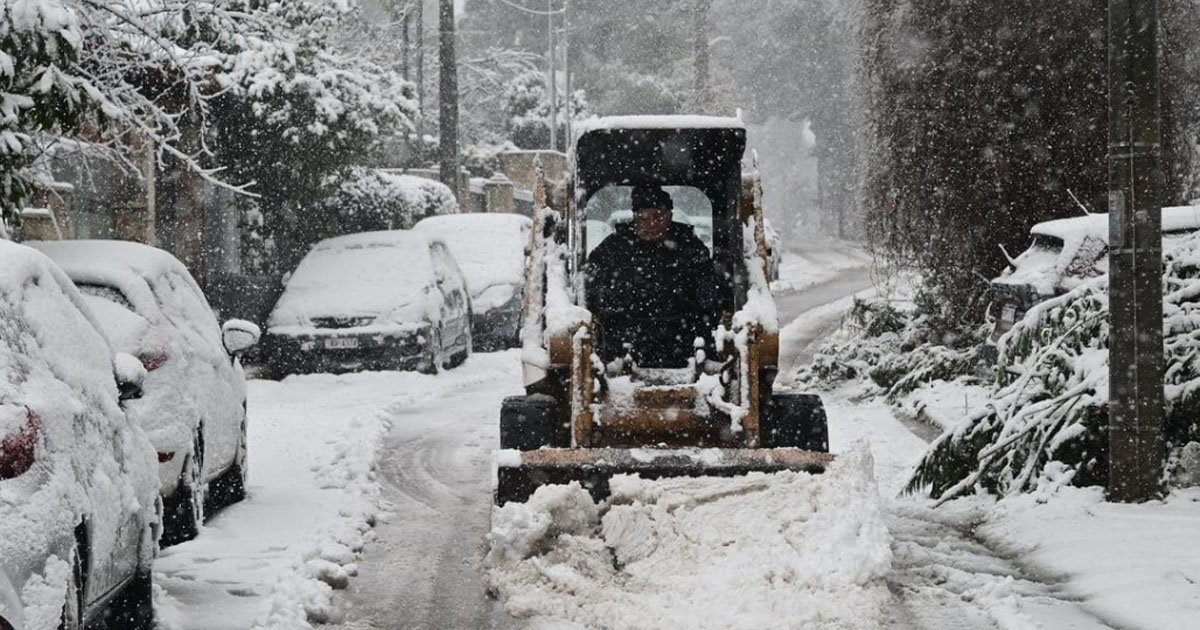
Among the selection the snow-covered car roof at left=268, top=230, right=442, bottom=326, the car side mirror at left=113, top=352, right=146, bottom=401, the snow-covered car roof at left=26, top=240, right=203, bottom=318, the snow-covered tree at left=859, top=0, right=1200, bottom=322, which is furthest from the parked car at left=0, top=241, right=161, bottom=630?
the snow-covered car roof at left=268, top=230, right=442, bottom=326

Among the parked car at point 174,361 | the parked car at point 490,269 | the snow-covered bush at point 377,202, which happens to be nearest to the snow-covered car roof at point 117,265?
the parked car at point 174,361

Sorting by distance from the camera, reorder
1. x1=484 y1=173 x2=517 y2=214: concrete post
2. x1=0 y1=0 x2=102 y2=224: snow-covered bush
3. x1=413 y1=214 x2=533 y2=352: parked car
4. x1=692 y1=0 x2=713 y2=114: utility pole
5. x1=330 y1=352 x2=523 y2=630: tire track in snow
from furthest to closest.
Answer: x1=692 y1=0 x2=713 y2=114: utility pole
x1=484 y1=173 x2=517 y2=214: concrete post
x1=413 y1=214 x2=533 y2=352: parked car
x1=0 y1=0 x2=102 y2=224: snow-covered bush
x1=330 y1=352 x2=523 y2=630: tire track in snow

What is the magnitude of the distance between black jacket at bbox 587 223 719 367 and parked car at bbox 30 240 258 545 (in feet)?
7.39

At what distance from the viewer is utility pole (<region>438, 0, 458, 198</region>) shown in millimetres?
30594

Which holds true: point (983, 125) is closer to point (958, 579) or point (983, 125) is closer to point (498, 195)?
point (958, 579)

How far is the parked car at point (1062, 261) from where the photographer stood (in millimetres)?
11547

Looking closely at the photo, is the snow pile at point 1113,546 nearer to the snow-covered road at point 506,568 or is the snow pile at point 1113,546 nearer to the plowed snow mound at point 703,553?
the snow-covered road at point 506,568

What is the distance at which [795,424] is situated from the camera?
360 inches

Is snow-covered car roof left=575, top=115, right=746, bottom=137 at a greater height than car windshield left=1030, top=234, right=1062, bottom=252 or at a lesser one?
greater

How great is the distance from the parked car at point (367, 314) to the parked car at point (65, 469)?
36.4 ft

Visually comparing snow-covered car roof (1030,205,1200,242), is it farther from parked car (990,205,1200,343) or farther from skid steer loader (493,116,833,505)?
skid steer loader (493,116,833,505)

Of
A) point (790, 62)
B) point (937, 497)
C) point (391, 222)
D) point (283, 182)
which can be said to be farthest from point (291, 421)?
point (790, 62)

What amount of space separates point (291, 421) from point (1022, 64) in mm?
7439

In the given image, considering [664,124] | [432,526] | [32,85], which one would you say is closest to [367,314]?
[32,85]
